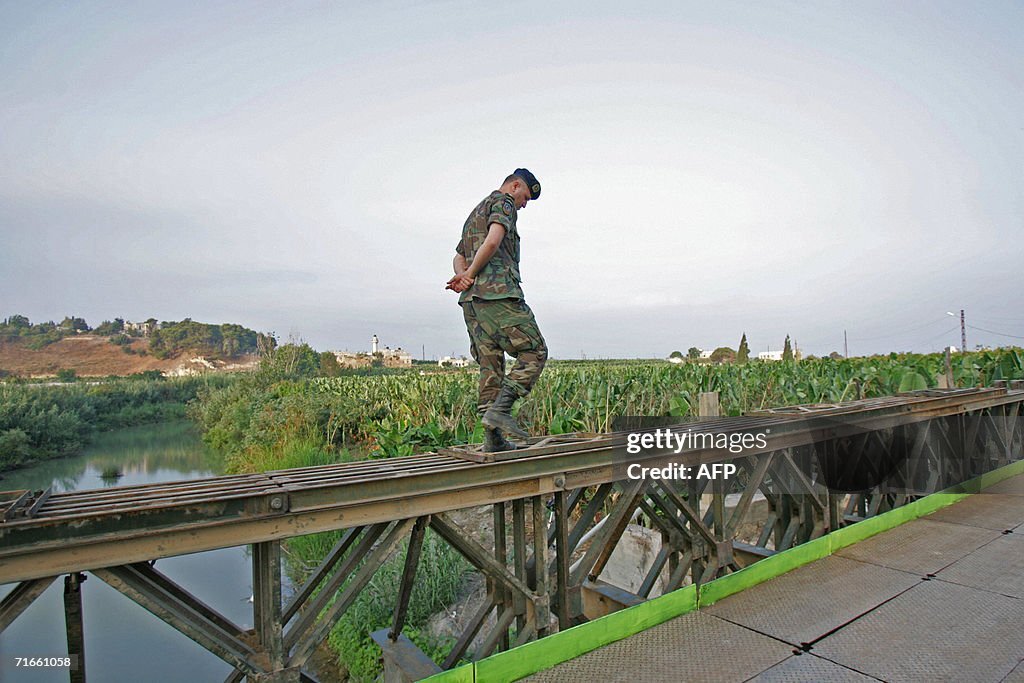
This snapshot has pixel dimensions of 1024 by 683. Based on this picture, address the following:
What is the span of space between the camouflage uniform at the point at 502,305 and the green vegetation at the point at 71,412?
19.6m

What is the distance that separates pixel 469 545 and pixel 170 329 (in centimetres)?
7342

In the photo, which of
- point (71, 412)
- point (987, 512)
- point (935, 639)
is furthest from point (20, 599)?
point (71, 412)

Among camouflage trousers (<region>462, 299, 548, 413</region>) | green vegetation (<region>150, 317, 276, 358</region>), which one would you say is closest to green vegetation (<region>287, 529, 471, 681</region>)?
camouflage trousers (<region>462, 299, 548, 413</region>)

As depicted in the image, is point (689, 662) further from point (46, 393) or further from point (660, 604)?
point (46, 393)

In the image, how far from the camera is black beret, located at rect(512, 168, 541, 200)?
3.21 metres

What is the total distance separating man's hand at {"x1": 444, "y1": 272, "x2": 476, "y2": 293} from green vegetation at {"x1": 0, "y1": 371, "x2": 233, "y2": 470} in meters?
19.6

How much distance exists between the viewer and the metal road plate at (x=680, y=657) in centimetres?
243

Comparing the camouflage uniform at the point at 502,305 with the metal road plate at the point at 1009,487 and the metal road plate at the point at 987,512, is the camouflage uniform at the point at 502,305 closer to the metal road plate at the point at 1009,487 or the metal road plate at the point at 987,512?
the metal road plate at the point at 987,512

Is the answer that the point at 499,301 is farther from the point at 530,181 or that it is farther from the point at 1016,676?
the point at 1016,676

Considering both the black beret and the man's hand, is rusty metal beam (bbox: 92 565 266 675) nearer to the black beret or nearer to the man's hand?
the man's hand

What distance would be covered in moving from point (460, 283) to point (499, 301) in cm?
22

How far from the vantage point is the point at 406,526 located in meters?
2.42

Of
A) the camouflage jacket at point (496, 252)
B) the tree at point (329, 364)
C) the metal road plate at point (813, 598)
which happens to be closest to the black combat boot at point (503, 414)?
the camouflage jacket at point (496, 252)

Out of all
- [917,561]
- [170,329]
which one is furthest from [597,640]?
[170,329]
